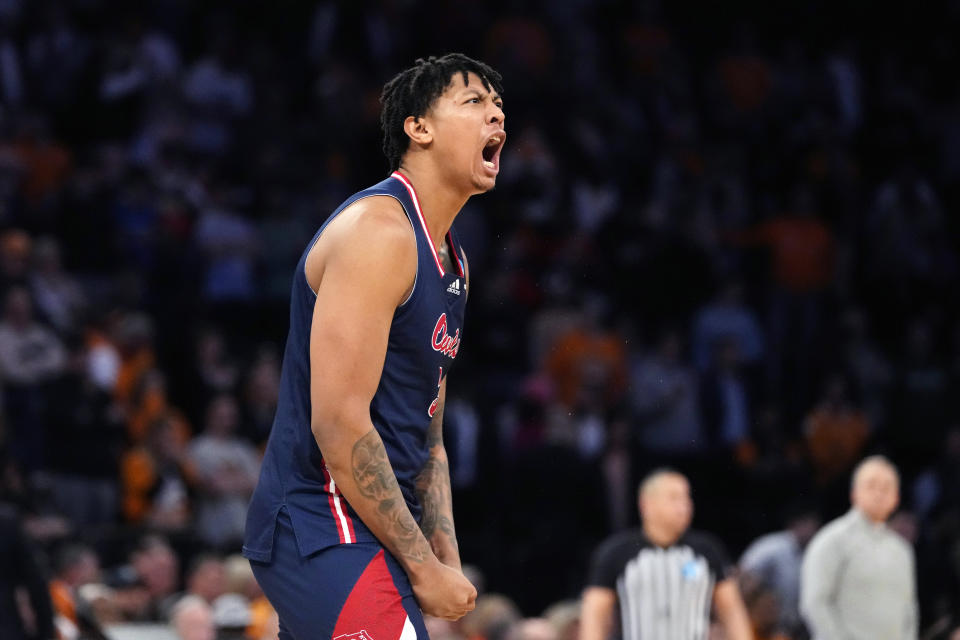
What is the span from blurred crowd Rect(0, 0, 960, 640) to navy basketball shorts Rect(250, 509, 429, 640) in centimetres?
463

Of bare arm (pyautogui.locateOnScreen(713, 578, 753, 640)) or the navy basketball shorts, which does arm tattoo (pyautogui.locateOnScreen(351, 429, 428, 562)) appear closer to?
the navy basketball shorts

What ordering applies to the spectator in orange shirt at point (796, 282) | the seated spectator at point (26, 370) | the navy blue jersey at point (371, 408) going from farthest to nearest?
the spectator in orange shirt at point (796, 282) → the seated spectator at point (26, 370) → the navy blue jersey at point (371, 408)

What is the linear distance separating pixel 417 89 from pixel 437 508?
41.9 inches

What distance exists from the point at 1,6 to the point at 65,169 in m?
2.03

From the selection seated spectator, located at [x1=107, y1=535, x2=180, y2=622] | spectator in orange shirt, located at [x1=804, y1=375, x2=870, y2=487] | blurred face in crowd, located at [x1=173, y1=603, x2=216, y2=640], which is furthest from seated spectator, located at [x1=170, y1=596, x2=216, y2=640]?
spectator in orange shirt, located at [x1=804, y1=375, x2=870, y2=487]

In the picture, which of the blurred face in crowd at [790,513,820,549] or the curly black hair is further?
the blurred face in crowd at [790,513,820,549]

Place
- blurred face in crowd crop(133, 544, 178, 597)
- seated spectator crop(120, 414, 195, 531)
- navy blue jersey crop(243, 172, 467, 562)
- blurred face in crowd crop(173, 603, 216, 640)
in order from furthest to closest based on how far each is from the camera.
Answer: seated spectator crop(120, 414, 195, 531)
blurred face in crowd crop(133, 544, 178, 597)
blurred face in crowd crop(173, 603, 216, 640)
navy blue jersey crop(243, 172, 467, 562)

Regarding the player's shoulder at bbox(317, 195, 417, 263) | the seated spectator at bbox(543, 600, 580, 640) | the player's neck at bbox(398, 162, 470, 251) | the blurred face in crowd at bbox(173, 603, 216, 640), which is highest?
the player's neck at bbox(398, 162, 470, 251)

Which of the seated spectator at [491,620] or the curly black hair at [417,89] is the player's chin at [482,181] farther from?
the seated spectator at [491,620]

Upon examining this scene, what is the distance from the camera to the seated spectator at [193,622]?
7.58 meters

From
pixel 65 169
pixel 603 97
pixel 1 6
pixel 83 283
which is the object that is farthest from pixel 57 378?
pixel 603 97

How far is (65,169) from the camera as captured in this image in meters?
12.4

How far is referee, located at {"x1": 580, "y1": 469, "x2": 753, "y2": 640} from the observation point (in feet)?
24.1

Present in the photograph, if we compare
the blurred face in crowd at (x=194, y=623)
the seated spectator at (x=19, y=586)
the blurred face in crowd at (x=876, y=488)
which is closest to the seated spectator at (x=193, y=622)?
the blurred face in crowd at (x=194, y=623)
